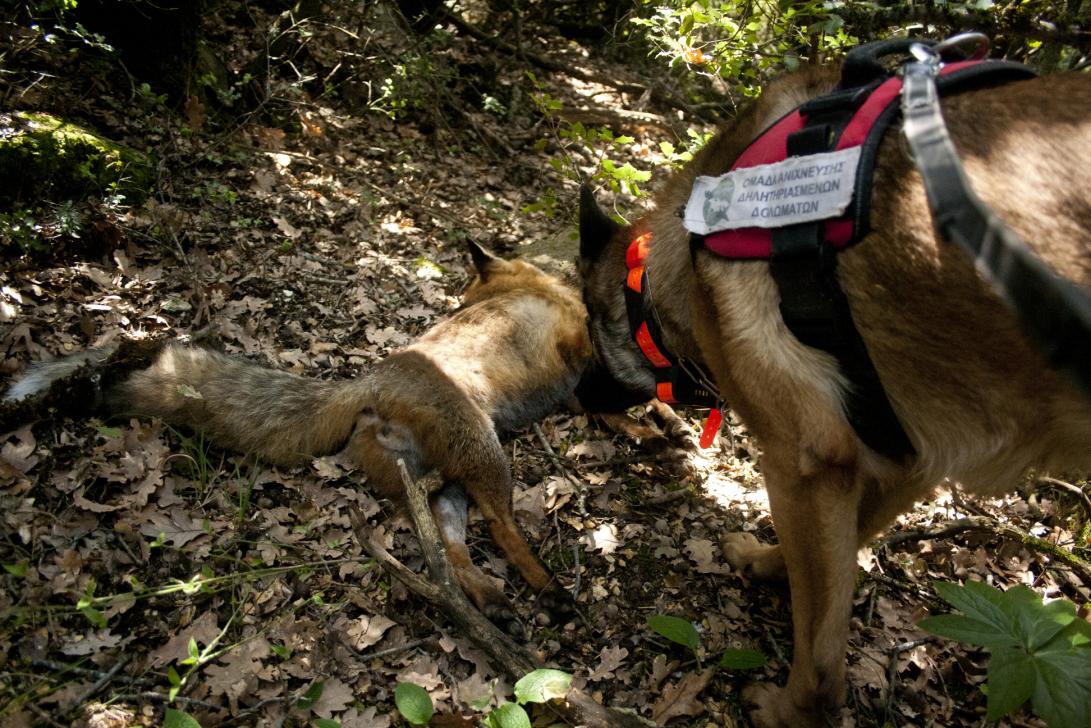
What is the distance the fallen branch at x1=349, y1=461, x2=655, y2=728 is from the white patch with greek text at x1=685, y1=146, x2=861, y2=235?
2.13m

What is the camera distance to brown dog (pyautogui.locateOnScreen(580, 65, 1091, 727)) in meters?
2.09

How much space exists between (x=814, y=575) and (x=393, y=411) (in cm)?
266

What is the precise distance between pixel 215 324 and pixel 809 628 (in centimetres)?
434

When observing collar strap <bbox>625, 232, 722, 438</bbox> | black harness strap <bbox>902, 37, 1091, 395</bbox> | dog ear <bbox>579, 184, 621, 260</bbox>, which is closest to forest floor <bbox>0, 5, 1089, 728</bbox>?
collar strap <bbox>625, 232, 722, 438</bbox>

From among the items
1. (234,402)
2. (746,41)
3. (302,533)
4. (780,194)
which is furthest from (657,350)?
(746,41)

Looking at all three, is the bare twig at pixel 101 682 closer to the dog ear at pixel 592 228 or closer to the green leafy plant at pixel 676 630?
the green leafy plant at pixel 676 630

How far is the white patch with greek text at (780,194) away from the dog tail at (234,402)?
2.59 meters

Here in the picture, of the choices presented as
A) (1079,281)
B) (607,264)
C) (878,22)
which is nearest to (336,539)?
(607,264)

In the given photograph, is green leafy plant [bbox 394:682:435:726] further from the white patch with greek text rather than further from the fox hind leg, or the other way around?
the white patch with greek text

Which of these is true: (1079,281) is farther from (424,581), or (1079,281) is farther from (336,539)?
(336,539)

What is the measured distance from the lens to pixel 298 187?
657 cm

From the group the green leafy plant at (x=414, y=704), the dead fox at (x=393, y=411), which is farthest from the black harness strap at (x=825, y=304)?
the green leafy plant at (x=414, y=704)

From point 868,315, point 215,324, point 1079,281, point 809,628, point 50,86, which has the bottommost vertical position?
point 809,628

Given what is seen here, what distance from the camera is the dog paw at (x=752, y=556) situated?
3.65 meters
